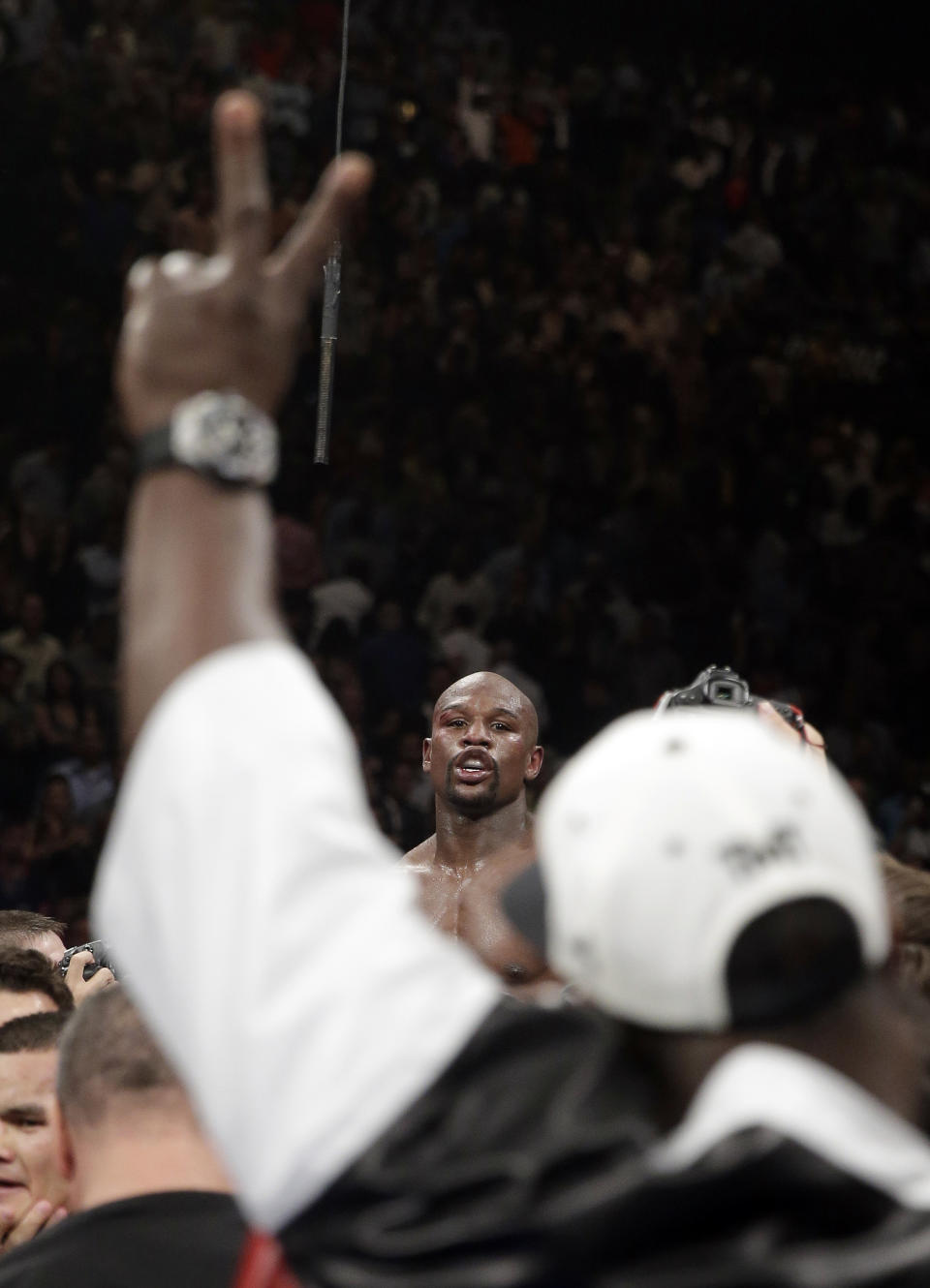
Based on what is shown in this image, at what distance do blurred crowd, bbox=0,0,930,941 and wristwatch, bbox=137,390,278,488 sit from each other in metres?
6.69

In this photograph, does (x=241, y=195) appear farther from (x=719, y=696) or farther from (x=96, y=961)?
(x=96, y=961)

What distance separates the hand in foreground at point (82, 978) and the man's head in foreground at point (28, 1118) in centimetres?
40

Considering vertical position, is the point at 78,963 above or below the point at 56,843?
above

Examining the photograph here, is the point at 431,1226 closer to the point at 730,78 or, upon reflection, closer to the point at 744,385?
the point at 744,385

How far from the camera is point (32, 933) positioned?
11.8 feet

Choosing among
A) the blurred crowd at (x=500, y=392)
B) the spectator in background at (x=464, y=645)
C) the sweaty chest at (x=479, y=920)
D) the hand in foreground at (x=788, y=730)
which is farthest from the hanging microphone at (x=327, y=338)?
the spectator in background at (x=464, y=645)

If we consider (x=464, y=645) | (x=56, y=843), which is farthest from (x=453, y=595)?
(x=56, y=843)

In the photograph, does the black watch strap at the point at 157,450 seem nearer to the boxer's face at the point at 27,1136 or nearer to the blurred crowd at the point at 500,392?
the boxer's face at the point at 27,1136

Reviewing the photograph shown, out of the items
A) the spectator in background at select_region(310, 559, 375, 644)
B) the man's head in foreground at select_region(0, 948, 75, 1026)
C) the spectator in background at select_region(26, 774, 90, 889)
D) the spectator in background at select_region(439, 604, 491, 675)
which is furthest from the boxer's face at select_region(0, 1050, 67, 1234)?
Result: the spectator in background at select_region(439, 604, 491, 675)

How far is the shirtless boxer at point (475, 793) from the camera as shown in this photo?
16.8 ft

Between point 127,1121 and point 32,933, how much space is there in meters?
1.72

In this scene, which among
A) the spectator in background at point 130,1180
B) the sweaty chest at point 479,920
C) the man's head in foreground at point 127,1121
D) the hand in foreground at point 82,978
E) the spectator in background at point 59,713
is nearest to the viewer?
the spectator in background at point 130,1180

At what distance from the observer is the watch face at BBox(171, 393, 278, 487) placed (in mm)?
1055

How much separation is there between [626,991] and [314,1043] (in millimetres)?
171
